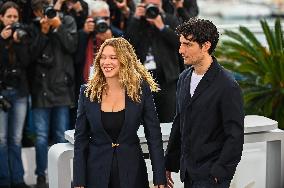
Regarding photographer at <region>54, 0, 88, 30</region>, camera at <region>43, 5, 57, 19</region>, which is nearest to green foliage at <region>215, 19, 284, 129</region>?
photographer at <region>54, 0, 88, 30</region>

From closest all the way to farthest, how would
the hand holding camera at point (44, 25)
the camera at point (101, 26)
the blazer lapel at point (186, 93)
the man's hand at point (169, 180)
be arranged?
1. the blazer lapel at point (186, 93)
2. the man's hand at point (169, 180)
3. the hand holding camera at point (44, 25)
4. the camera at point (101, 26)

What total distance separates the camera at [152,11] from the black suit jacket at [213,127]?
7.53 feet

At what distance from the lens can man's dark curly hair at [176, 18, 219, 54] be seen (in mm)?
3285

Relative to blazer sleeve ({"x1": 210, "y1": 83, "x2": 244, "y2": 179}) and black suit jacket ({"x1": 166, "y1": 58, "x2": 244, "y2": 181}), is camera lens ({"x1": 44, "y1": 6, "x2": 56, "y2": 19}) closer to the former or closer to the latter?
black suit jacket ({"x1": 166, "y1": 58, "x2": 244, "y2": 181})

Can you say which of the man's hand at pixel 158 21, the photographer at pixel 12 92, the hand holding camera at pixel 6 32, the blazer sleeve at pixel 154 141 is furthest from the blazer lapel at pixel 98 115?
the man's hand at pixel 158 21

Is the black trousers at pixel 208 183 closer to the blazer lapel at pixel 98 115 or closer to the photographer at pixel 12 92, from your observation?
the blazer lapel at pixel 98 115

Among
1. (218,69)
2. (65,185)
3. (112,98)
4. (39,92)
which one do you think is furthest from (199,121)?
(39,92)

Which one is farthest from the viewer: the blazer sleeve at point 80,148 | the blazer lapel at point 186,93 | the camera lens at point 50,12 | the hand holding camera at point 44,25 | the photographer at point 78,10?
the photographer at point 78,10

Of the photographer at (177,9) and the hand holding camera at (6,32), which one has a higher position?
the photographer at (177,9)

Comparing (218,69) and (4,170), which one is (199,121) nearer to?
(218,69)

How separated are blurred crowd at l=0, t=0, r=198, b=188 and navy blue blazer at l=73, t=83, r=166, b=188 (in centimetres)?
191

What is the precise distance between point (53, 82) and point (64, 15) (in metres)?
0.68

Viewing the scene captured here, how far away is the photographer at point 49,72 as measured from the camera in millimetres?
5543

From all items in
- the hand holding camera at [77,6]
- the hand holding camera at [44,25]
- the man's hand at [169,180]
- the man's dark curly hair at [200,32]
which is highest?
the hand holding camera at [77,6]
